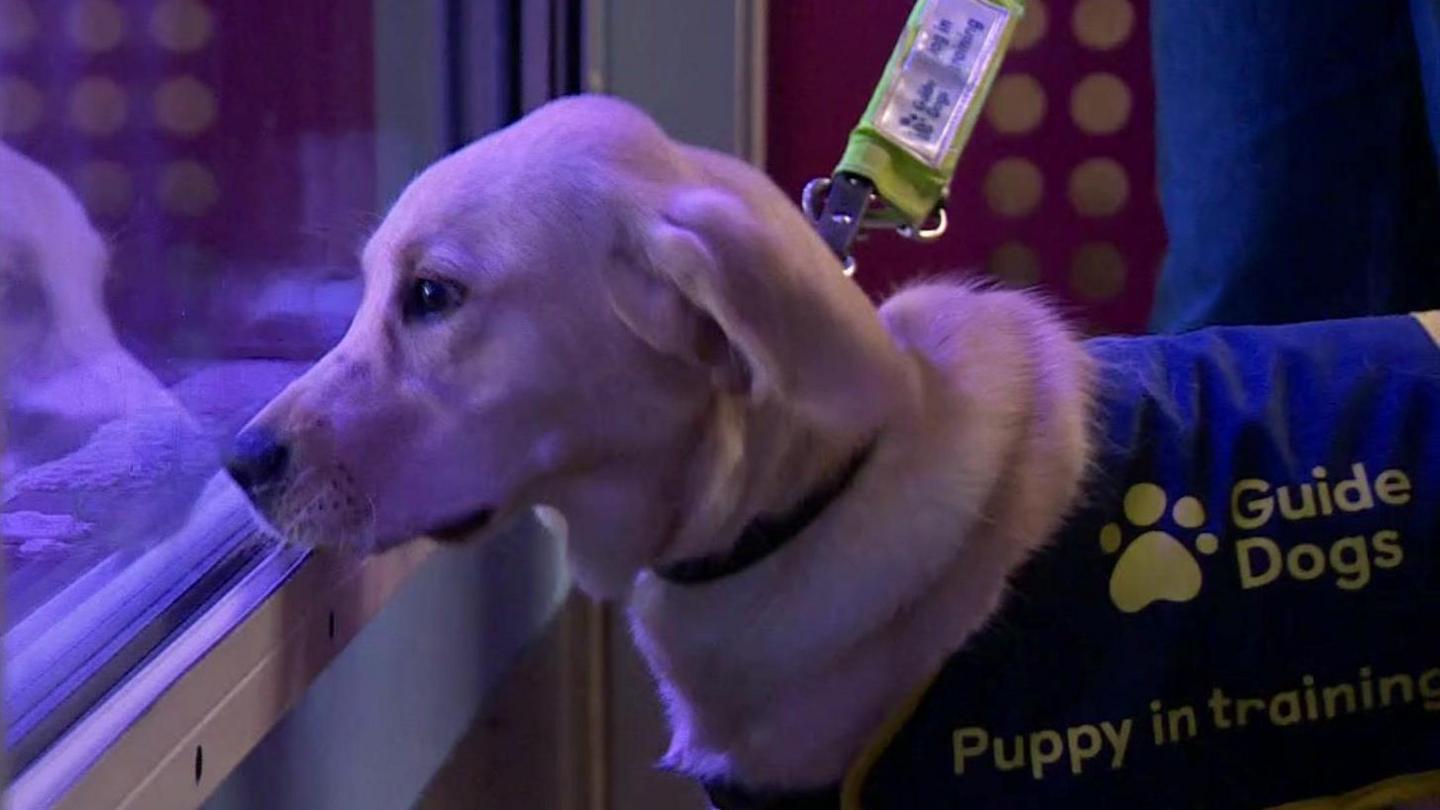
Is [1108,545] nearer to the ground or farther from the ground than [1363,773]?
farther from the ground

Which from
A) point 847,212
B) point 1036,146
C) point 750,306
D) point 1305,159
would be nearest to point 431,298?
point 750,306

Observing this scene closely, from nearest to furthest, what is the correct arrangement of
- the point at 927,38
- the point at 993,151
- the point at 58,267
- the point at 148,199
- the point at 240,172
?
the point at 58,267 < the point at 148,199 < the point at 240,172 < the point at 927,38 < the point at 993,151

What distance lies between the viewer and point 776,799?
0.94m

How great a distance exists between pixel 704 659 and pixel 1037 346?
0.87 feet

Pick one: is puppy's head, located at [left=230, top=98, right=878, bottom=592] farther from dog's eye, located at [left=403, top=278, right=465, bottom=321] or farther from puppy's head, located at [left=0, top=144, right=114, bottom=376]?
puppy's head, located at [left=0, top=144, right=114, bottom=376]

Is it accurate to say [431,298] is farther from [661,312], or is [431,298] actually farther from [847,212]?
[847,212]

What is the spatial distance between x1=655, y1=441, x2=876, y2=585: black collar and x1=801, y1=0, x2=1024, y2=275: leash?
22cm

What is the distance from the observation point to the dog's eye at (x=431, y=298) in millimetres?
875

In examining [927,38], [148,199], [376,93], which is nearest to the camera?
[148,199]

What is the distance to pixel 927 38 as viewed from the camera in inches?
45.5

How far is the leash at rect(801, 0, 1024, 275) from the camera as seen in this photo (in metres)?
1.11

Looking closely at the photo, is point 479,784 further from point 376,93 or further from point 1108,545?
point 1108,545

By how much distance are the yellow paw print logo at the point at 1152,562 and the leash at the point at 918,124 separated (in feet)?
0.86

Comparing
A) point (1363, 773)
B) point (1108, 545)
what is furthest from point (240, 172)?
point (1363, 773)
